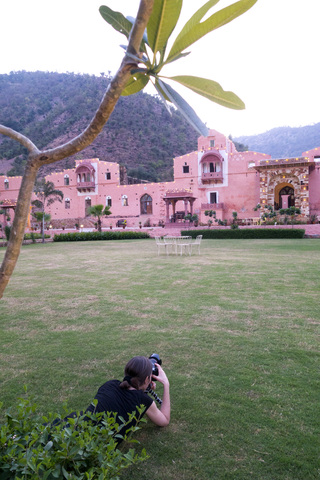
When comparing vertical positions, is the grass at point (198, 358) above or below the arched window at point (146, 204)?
below

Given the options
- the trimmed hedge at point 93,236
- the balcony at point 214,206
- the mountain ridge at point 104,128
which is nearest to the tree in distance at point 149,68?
the trimmed hedge at point 93,236

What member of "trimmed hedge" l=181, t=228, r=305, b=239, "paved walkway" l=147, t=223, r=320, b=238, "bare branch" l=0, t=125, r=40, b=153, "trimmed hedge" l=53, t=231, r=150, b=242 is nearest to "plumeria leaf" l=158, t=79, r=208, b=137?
"bare branch" l=0, t=125, r=40, b=153

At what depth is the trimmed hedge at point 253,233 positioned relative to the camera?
18922 millimetres

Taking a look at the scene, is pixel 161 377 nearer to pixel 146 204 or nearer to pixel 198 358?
pixel 198 358

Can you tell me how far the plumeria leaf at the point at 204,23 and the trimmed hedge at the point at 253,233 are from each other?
1913 centimetres

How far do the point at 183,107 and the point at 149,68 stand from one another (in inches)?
9.0

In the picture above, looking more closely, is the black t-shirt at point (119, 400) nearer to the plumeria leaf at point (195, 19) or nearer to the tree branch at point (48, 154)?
the tree branch at point (48, 154)

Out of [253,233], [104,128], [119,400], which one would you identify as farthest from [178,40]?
[104,128]

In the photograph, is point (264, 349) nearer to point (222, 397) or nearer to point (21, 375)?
point (222, 397)

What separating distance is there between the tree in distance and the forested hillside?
47215 mm

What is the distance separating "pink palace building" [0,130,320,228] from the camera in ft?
85.6

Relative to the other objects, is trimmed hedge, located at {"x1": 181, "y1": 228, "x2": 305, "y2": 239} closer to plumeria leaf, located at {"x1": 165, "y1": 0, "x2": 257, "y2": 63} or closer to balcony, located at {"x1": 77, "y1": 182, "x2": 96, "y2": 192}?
balcony, located at {"x1": 77, "y1": 182, "x2": 96, "y2": 192}

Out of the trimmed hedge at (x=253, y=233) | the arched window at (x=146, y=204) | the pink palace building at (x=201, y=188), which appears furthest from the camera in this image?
the arched window at (x=146, y=204)

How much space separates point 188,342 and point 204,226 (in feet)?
75.1
